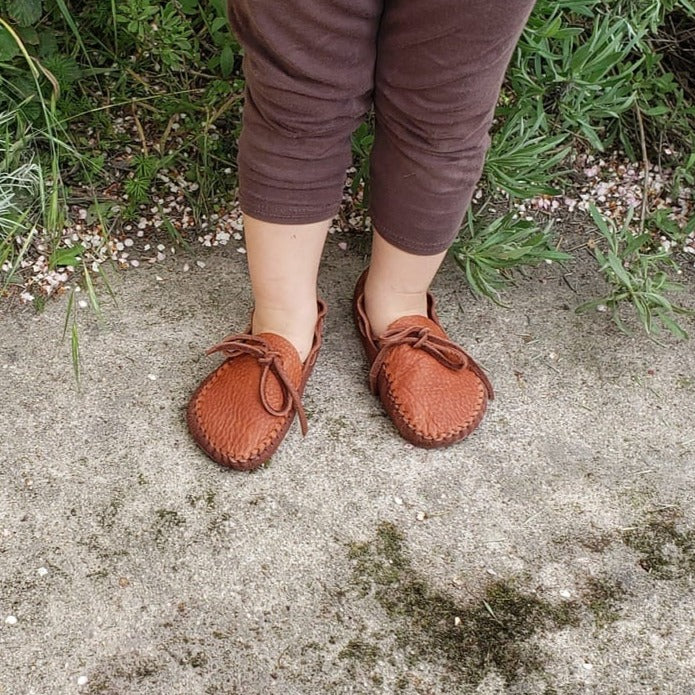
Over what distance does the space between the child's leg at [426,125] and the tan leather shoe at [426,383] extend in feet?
0.18

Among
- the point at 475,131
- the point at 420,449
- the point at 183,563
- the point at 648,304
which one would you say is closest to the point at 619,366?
the point at 648,304

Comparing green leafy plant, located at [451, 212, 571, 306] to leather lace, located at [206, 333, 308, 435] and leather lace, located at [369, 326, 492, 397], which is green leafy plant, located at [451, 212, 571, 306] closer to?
leather lace, located at [369, 326, 492, 397]

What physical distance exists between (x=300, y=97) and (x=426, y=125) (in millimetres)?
185

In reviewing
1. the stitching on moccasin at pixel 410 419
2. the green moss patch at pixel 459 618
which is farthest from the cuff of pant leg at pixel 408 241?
the green moss patch at pixel 459 618

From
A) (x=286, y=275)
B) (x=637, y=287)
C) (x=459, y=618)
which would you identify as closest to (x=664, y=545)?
(x=459, y=618)

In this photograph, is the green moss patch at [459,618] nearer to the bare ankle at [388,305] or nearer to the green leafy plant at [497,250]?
the bare ankle at [388,305]

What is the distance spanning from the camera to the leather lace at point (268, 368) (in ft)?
4.45

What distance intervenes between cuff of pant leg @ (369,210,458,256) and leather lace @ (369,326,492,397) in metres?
0.15

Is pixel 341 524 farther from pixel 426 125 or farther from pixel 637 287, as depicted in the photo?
pixel 637 287

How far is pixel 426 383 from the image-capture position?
1416 mm

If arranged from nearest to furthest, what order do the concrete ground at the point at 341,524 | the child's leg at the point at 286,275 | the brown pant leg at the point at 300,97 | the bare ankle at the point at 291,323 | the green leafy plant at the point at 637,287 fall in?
the brown pant leg at the point at 300,97 → the concrete ground at the point at 341,524 → the child's leg at the point at 286,275 → the bare ankle at the point at 291,323 → the green leafy plant at the point at 637,287

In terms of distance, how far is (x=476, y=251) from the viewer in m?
1.59

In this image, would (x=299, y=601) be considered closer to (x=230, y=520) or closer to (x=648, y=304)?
(x=230, y=520)

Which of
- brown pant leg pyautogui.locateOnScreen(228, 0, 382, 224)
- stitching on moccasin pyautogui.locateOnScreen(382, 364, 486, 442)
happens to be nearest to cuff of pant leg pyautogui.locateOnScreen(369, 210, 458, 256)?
brown pant leg pyautogui.locateOnScreen(228, 0, 382, 224)
